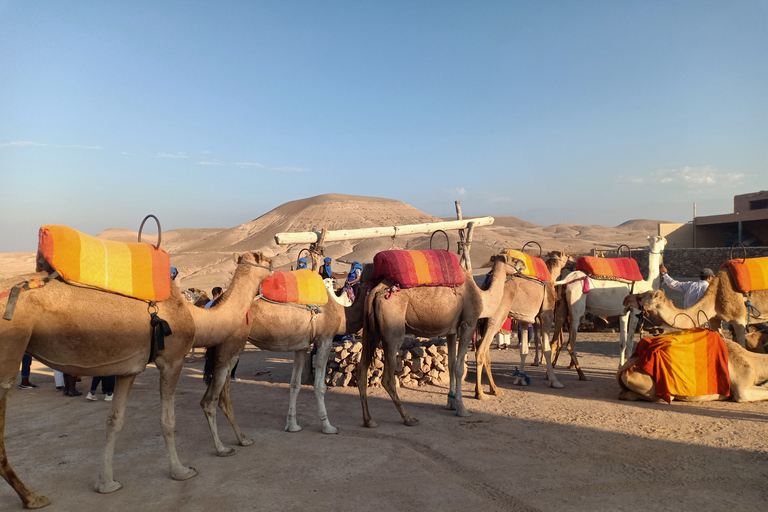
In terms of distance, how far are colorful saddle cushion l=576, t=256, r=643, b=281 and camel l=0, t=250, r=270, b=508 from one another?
26.4ft

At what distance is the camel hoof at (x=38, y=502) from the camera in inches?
172

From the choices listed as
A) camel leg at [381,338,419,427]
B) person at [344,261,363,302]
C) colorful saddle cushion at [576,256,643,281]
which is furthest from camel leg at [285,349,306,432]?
colorful saddle cushion at [576,256,643,281]

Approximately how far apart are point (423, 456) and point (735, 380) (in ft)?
18.1

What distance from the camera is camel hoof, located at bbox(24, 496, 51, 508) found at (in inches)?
172

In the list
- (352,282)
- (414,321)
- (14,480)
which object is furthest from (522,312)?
(14,480)

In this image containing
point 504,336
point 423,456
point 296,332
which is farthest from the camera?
point 504,336

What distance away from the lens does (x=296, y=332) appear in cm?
670

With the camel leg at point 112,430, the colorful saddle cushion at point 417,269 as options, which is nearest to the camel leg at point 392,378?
the colorful saddle cushion at point 417,269

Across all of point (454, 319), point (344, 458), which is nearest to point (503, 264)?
point (454, 319)

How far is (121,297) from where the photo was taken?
179 inches

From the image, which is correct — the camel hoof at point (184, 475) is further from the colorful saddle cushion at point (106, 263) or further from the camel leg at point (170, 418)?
the colorful saddle cushion at point (106, 263)

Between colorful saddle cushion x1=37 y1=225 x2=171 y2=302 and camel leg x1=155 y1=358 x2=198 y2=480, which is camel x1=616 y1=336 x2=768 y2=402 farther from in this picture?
colorful saddle cushion x1=37 y1=225 x2=171 y2=302

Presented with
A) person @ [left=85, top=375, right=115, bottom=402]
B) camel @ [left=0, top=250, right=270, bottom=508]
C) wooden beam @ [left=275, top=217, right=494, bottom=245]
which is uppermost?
wooden beam @ [left=275, top=217, right=494, bottom=245]

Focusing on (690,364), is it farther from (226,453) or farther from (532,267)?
(226,453)
